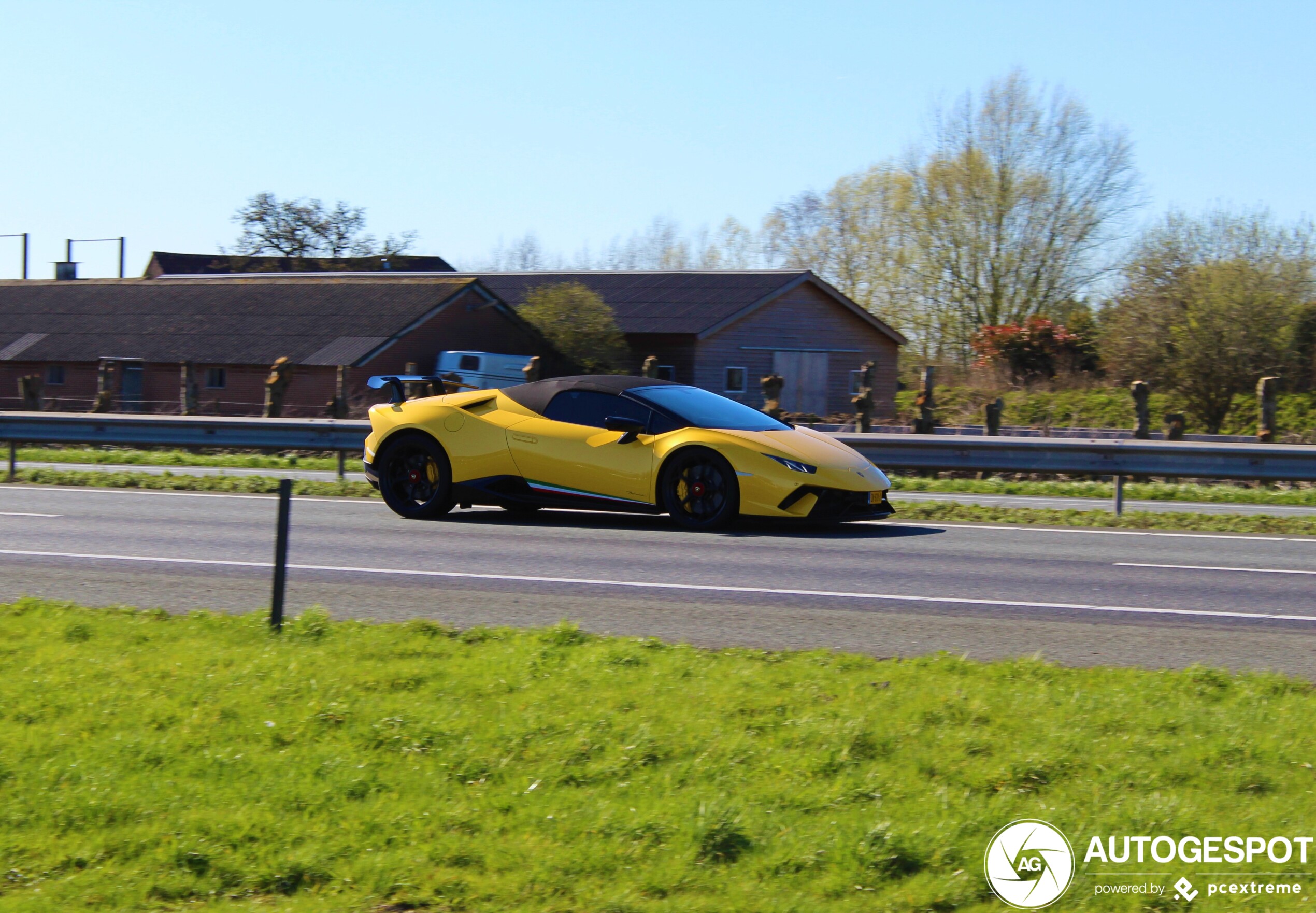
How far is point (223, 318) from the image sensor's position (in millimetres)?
44656

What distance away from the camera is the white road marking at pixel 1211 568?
9914 mm

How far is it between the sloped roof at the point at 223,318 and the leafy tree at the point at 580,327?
1.86 meters

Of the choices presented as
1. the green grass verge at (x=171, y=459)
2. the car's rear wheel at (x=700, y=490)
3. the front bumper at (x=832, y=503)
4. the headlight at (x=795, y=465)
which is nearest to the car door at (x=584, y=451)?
the car's rear wheel at (x=700, y=490)

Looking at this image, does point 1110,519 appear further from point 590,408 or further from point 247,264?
point 247,264

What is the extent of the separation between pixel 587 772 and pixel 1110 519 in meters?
9.64

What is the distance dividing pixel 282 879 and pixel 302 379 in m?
38.5

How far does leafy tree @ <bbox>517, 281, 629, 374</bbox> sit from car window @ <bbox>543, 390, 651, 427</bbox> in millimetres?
28615

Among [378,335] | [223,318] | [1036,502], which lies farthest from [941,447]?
[223,318]

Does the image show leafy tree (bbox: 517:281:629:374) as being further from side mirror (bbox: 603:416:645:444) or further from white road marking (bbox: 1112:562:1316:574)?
white road marking (bbox: 1112:562:1316:574)

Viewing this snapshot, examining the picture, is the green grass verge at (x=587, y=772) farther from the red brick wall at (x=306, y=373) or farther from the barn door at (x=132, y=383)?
the barn door at (x=132, y=383)

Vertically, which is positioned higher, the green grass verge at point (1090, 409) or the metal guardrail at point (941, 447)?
the green grass verge at point (1090, 409)

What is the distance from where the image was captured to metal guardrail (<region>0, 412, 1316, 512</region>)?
14.1 m

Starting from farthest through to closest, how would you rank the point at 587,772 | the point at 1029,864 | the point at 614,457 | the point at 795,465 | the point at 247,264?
1. the point at 247,264
2. the point at 614,457
3. the point at 795,465
4. the point at 587,772
5. the point at 1029,864

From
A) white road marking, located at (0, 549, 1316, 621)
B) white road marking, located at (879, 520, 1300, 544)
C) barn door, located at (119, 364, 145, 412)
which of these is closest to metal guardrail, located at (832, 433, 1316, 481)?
white road marking, located at (879, 520, 1300, 544)
